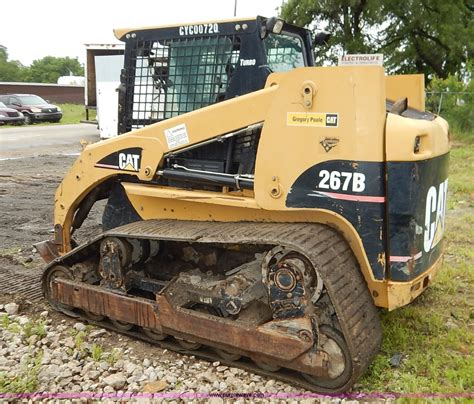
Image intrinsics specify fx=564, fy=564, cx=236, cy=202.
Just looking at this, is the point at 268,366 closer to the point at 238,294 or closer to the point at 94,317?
the point at 238,294

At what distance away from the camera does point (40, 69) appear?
73.7 meters

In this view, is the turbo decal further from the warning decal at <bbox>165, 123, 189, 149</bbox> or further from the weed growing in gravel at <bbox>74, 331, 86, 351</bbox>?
the weed growing in gravel at <bbox>74, 331, 86, 351</bbox>

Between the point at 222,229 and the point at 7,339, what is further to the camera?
the point at 7,339

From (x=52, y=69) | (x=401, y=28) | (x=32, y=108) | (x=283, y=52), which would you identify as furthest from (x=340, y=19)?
(x=52, y=69)

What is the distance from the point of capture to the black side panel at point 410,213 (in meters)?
3.15

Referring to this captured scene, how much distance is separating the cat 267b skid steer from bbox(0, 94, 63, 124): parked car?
22578mm

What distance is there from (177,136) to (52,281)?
1.62 metres

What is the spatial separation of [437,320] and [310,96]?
2.06 metres

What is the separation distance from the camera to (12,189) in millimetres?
9461

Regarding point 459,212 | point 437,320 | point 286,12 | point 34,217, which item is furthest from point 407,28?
point 437,320

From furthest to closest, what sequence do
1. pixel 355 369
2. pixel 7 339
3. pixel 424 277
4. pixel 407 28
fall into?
pixel 407 28
pixel 7 339
pixel 424 277
pixel 355 369

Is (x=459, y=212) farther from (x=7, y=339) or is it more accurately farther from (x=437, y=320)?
(x=7, y=339)

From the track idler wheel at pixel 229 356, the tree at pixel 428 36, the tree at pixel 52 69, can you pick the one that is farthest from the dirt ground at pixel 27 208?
the tree at pixel 52 69

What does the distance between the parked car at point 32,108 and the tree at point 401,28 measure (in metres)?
11.5
